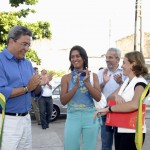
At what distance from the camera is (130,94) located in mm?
3854

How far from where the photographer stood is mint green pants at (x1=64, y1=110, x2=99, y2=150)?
4301 mm

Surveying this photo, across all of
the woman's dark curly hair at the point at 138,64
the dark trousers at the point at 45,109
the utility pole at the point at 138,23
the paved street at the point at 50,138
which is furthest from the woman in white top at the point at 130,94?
the utility pole at the point at 138,23

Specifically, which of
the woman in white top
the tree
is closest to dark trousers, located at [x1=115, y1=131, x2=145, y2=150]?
the woman in white top

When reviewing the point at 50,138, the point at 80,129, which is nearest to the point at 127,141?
the point at 80,129

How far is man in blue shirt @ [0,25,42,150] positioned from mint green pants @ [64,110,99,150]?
0.67 m

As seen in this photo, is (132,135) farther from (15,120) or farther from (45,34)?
(45,34)

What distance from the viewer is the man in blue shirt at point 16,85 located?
362 centimetres

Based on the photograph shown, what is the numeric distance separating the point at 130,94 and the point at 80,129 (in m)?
0.83

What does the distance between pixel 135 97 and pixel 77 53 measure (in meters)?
1.04

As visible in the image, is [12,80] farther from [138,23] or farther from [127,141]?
[138,23]

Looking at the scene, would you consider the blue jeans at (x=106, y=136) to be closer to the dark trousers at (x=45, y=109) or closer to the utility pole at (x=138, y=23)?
the dark trousers at (x=45, y=109)

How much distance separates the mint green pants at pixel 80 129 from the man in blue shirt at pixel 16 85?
671 millimetres

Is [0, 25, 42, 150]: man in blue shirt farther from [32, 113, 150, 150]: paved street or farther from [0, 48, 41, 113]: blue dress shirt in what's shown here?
[32, 113, 150, 150]: paved street

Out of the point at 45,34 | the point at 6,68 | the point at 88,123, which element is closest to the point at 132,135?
the point at 88,123
